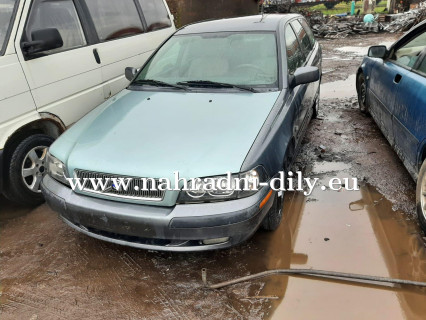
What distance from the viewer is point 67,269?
282cm

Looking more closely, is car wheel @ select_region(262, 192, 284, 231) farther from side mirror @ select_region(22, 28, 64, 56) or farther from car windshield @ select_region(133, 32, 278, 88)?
side mirror @ select_region(22, 28, 64, 56)

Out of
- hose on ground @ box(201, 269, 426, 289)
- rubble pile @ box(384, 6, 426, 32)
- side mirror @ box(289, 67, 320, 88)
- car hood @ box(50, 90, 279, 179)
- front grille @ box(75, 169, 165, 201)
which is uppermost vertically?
side mirror @ box(289, 67, 320, 88)

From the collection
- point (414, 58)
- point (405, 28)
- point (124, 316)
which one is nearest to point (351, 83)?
point (414, 58)

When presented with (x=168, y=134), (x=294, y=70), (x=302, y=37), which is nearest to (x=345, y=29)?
(x=302, y=37)

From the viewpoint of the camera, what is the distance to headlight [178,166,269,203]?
234cm

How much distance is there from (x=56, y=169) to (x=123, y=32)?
2589 mm

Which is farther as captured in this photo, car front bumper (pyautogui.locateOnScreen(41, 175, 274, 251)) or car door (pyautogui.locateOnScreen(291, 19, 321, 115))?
car door (pyautogui.locateOnScreen(291, 19, 321, 115))

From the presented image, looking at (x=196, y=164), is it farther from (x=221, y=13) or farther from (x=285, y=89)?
(x=221, y=13)

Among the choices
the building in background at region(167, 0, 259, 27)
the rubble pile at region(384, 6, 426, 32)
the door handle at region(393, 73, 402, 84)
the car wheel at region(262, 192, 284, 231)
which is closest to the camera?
the car wheel at region(262, 192, 284, 231)

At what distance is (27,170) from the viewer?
3547 mm

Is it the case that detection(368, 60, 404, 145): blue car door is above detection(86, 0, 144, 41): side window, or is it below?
below

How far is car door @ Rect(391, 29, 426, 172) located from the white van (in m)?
3.28

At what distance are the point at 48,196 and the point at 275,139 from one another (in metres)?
1.80

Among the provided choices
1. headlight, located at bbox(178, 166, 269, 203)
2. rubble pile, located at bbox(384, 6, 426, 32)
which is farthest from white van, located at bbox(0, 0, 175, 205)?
rubble pile, located at bbox(384, 6, 426, 32)
